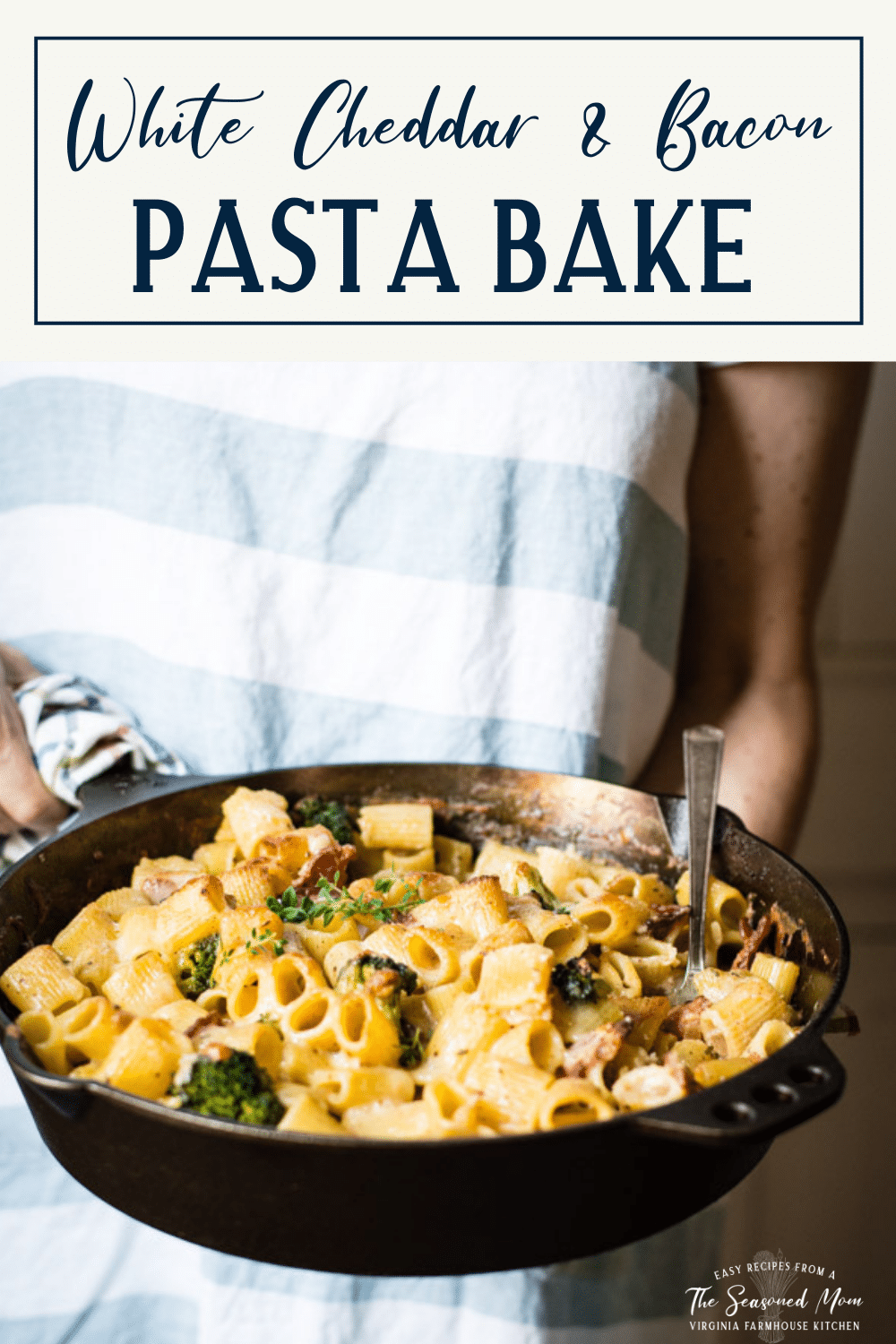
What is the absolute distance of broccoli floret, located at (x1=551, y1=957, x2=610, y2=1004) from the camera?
102cm

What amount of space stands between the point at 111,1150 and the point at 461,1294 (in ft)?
2.49

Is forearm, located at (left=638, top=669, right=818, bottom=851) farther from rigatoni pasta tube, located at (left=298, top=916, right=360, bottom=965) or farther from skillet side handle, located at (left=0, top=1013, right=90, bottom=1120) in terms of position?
skillet side handle, located at (left=0, top=1013, right=90, bottom=1120)

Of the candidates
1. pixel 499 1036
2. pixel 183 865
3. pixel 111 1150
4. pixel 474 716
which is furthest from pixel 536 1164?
pixel 474 716

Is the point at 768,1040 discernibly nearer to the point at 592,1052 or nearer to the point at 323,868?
the point at 592,1052

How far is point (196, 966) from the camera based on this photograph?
1.10m

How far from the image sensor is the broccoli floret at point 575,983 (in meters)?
1.02

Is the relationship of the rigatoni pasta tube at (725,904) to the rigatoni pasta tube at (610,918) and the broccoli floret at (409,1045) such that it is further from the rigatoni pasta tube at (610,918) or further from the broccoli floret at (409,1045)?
the broccoli floret at (409,1045)

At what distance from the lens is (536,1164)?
2.59 ft

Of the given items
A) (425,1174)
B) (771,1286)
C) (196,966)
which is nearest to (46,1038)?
(196,966)

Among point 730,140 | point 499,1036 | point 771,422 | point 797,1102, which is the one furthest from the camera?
point 771,422

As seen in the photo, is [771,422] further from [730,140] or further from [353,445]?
[353,445]

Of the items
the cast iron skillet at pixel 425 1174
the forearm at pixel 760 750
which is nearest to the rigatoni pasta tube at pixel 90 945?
the cast iron skillet at pixel 425 1174

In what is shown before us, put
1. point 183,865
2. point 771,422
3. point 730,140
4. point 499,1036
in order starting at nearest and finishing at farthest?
point 499,1036 → point 183,865 → point 730,140 → point 771,422

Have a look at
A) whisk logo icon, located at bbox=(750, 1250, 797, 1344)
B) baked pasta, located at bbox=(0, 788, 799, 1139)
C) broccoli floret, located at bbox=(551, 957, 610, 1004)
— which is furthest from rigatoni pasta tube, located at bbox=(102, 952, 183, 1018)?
whisk logo icon, located at bbox=(750, 1250, 797, 1344)
